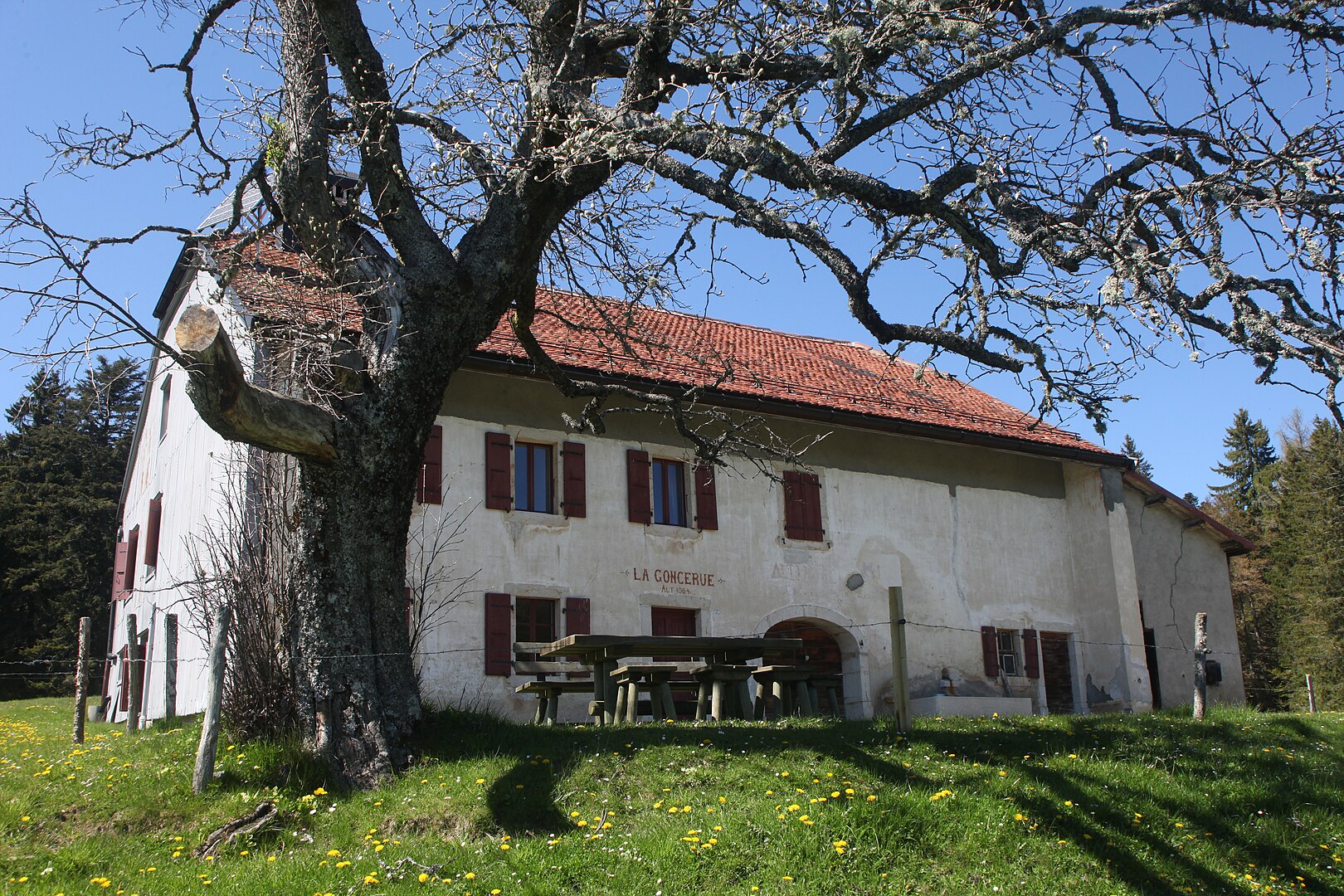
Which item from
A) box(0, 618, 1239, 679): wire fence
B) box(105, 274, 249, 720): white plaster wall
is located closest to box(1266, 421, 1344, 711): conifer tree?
box(0, 618, 1239, 679): wire fence

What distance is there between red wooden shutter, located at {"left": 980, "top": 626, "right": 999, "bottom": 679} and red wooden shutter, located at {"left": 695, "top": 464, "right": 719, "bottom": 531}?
5.08 m

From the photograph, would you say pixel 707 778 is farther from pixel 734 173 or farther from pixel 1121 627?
pixel 1121 627

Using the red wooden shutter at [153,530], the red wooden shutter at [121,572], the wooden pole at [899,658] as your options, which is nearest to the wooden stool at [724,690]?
the wooden pole at [899,658]

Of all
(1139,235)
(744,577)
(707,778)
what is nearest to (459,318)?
(707,778)

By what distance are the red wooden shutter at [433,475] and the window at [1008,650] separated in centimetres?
957

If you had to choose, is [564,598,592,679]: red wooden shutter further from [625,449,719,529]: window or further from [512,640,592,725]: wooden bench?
[512,640,592,725]: wooden bench

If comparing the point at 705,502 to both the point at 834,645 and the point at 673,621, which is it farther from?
the point at 834,645

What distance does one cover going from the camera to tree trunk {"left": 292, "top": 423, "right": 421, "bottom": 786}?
7805mm

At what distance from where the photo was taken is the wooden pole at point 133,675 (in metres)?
14.2

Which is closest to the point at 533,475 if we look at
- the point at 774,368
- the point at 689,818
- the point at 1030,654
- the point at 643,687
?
the point at 643,687

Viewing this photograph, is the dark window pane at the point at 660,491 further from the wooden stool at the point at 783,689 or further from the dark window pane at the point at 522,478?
the wooden stool at the point at 783,689

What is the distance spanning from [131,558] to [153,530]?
2.81 metres

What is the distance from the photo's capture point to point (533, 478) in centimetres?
1540

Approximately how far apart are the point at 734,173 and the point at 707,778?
440cm
